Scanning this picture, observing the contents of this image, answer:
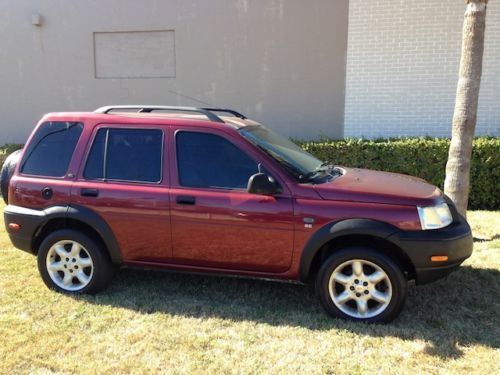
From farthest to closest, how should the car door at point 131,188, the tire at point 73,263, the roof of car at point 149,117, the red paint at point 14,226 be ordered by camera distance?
the red paint at point 14,226 < the tire at point 73,263 < the roof of car at point 149,117 < the car door at point 131,188

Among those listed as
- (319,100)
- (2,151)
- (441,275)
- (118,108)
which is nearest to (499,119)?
(319,100)

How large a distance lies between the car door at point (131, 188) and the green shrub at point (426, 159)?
4.63m

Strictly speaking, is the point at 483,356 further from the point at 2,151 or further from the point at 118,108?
the point at 2,151

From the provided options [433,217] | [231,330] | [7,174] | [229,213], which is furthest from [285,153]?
[7,174]

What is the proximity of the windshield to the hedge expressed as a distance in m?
3.54

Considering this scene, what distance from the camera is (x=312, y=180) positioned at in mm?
4320

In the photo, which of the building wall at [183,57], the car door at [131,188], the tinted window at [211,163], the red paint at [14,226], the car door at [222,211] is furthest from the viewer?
the building wall at [183,57]

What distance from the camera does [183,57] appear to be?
1049 cm

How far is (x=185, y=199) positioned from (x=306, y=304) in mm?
1443

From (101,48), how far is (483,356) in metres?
9.70

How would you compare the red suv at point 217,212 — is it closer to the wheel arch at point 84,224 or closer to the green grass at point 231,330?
the wheel arch at point 84,224

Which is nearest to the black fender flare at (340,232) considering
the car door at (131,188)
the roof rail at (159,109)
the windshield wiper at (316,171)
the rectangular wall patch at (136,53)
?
the windshield wiper at (316,171)

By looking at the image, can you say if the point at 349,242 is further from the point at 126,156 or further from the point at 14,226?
the point at 14,226

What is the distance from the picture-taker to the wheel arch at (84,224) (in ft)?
14.8
